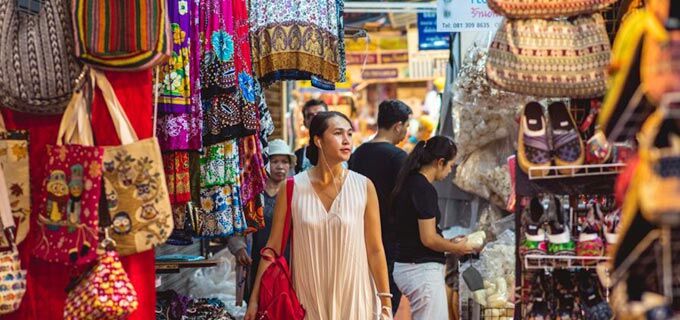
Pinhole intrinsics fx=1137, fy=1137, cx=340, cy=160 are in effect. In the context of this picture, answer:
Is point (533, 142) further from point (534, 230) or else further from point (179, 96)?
point (179, 96)

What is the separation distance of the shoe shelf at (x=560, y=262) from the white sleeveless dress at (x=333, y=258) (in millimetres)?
1512

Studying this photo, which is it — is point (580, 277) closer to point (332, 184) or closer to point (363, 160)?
point (332, 184)

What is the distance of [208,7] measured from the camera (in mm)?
6137

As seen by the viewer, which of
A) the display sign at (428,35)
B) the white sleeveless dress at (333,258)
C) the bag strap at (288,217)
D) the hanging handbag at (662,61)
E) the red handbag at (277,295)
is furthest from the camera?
the display sign at (428,35)

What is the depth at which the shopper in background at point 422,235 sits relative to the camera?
7238 millimetres

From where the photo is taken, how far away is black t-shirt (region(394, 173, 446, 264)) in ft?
23.9

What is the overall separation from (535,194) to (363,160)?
3475mm

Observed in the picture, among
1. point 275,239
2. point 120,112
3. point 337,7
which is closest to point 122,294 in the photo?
point 120,112

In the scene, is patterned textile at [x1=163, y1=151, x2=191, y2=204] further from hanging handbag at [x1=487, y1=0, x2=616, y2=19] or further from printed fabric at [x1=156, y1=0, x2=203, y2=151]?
hanging handbag at [x1=487, y1=0, x2=616, y2=19]

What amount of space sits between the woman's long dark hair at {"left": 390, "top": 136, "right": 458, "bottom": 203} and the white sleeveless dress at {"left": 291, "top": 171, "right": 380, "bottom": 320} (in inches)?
59.6

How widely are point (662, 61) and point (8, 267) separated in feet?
8.91

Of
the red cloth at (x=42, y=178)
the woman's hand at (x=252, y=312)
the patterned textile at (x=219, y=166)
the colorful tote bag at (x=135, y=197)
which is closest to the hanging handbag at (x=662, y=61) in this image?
the colorful tote bag at (x=135, y=197)

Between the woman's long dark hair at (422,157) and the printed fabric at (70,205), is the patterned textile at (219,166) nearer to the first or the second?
the woman's long dark hair at (422,157)

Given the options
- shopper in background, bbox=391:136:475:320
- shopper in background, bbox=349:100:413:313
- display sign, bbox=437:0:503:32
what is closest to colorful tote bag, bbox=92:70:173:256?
shopper in background, bbox=391:136:475:320
